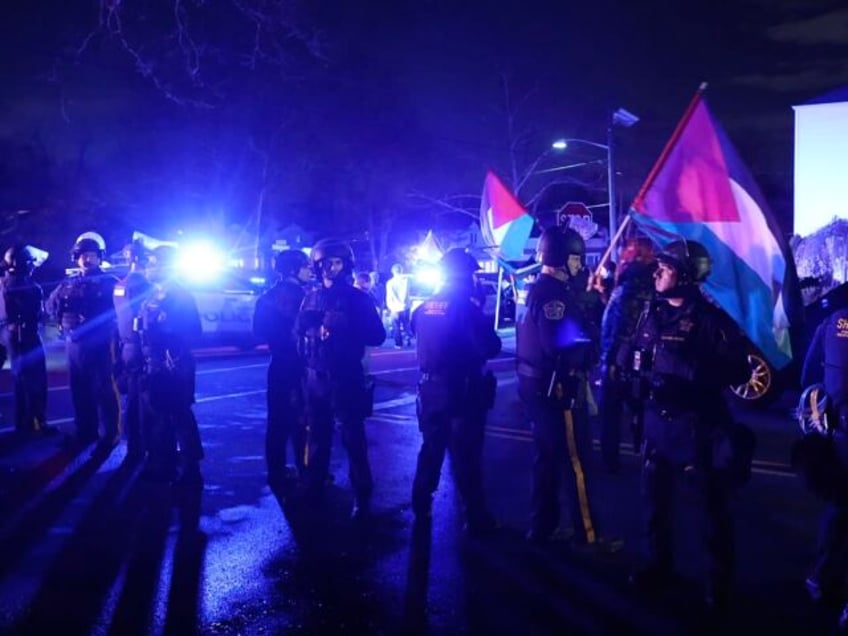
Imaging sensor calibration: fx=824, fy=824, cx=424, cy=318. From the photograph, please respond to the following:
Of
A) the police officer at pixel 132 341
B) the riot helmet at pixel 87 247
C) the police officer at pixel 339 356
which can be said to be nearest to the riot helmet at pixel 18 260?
the riot helmet at pixel 87 247

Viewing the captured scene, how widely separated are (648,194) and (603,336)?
49.0 inches

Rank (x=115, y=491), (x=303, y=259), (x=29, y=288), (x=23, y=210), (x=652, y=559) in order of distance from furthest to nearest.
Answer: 1. (x=23, y=210)
2. (x=29, y=288)
3. (x=303, y=259)
4. (x=115, y=491)
5. (x=652, y=559)

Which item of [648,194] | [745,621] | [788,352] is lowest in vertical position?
[745,621]

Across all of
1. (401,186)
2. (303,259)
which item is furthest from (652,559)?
(401,186)

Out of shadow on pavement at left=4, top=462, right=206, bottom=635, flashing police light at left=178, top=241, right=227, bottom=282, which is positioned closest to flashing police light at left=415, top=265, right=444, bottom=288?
flashing police light at left=178, top=241, right=227, bottom=282

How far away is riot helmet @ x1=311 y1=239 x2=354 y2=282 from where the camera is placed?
614 centimetres

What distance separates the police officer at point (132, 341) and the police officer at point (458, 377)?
2.87m

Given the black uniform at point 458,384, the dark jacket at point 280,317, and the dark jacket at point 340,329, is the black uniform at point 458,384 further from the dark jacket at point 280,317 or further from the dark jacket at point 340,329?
the dark jacket at point 280,317

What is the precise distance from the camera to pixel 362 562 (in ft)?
17.0

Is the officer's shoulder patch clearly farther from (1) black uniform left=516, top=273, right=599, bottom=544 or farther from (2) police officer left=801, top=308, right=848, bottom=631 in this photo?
(2) police officer left=801, top=308, right=848, bottom=631

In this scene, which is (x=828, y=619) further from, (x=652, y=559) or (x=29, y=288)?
(x=29, y=288)

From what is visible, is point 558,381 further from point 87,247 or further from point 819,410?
point 87,247

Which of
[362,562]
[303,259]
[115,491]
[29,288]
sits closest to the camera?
[362,562]

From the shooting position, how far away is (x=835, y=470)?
4.39 metres
